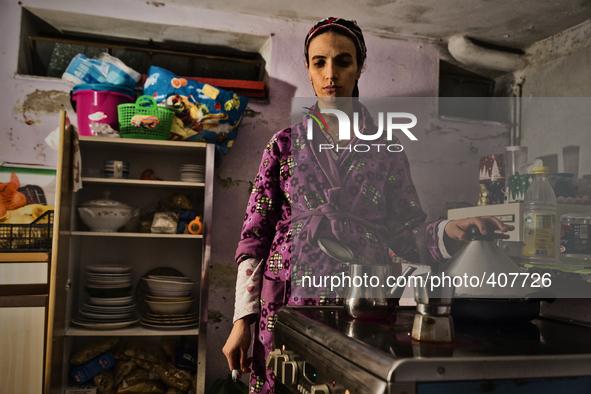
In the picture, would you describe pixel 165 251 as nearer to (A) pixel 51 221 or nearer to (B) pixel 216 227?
(B) pixel 216 227

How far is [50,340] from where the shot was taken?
203cm

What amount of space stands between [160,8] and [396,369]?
2.78 meters

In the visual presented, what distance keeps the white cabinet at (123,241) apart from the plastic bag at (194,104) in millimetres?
100

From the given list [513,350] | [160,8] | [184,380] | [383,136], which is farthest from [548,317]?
[160,8]

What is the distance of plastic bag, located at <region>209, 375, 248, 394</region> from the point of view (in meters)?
2.36

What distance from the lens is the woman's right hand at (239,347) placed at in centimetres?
103

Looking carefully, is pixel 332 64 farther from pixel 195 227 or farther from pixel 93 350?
pixel 93 350

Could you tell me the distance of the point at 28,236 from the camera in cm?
215

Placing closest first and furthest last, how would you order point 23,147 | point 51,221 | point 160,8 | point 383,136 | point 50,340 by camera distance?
1. point 383,136
2. point 50,340
3. point 51,221
4. point 23,147
5. point 160,8

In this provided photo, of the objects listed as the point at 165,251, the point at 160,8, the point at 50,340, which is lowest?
the point at 50,340

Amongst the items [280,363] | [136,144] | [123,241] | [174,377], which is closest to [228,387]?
[174,377]

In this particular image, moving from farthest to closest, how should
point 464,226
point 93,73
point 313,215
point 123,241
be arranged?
point 123,241 < point 93,73 < point 313,215 < point 464,226

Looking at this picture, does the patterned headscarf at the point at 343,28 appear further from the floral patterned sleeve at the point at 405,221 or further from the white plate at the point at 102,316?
the white plate at the point at 102,316

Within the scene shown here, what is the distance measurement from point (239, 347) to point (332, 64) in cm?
73
